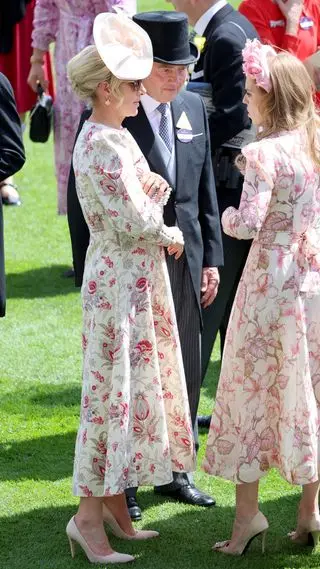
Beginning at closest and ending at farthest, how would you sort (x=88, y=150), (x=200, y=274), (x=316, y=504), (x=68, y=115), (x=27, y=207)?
(x=88, y=150), (x=316, y=504), (x=200, y=274), (x=68, y=115), (x=27, y=207)

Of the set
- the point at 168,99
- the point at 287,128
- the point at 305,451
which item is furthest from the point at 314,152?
the point at 305,451

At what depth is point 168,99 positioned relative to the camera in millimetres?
5547

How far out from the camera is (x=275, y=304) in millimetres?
5227

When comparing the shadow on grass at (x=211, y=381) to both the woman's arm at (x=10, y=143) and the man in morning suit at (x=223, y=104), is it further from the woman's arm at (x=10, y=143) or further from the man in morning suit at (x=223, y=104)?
the woman's arm at (x=10, y=143)

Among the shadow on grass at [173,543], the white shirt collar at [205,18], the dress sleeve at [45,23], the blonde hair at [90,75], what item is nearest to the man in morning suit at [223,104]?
the white shirt collar at [205,18]

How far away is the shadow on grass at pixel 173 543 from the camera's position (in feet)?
17.4

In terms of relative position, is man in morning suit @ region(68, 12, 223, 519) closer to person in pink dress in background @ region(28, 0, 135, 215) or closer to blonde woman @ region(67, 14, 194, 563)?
blonde woman @ region(67, 14, 194, 563)

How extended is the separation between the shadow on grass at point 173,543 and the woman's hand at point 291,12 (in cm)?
324

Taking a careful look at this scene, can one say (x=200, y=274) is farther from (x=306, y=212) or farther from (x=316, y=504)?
(x=316, y=504)

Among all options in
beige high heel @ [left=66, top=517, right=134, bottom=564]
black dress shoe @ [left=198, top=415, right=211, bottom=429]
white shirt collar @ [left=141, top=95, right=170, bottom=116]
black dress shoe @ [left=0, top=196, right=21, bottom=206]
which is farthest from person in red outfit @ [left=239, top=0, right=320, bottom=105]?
black dress shoe @ [left=0, top=196, right=21, bottom=206]

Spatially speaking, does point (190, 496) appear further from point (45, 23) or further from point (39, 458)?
point (45, 23)

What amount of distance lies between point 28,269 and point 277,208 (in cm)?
561

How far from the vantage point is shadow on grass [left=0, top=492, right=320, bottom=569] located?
5.31m

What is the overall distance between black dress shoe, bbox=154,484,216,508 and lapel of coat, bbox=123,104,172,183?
1473 millimetres
